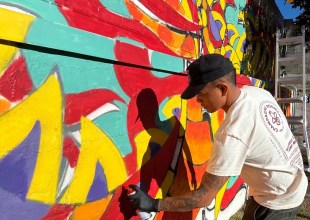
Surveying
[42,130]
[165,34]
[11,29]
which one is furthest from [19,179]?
[165,34]

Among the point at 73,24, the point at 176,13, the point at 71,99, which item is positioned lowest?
the point at 71,99

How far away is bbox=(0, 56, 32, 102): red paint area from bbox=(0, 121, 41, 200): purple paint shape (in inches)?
6.8

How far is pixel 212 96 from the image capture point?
2.05 m

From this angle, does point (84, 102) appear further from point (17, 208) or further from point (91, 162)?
point (17, 208)

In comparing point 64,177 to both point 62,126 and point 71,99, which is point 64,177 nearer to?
Answer: point 62,126

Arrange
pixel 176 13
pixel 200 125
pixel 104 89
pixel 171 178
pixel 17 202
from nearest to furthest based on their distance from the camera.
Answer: pixel 17 202
pixel 104 89
pixel 171 178
pixel 176 13
pixel 200 125

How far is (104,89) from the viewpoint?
209 centimetres

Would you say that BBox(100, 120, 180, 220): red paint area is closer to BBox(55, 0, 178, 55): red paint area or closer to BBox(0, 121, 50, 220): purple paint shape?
BBox(0, 121, 50, 220): purple paint shape

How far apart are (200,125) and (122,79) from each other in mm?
1501

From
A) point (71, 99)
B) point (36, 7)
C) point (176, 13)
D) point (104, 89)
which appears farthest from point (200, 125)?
point (36, 7)

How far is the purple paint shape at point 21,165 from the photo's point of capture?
1.50m

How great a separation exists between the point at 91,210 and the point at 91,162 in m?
0.29

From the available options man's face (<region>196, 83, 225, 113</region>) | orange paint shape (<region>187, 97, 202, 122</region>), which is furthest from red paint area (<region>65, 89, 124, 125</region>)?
orange paint shape (<region>187, 97, 202, 122</region>)

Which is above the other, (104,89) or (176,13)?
(176,13)
